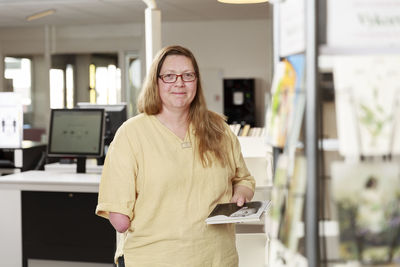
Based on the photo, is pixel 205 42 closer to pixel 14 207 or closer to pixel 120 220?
pixel 14 207

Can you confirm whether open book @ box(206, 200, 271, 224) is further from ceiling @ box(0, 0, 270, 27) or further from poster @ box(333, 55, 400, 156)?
ceiling @ box(0, 0, 270, 27)

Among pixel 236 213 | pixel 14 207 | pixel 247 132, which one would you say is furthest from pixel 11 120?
pixel 236 213

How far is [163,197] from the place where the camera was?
7.57ft

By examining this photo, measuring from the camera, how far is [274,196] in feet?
5.78

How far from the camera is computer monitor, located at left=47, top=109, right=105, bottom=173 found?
4.68 meters

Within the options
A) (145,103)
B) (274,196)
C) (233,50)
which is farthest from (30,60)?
(274,196)

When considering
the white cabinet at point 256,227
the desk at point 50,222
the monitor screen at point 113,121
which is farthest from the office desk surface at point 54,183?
the white cabinet at point 256,227

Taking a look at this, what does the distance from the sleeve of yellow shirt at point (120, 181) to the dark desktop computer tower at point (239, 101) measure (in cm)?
845

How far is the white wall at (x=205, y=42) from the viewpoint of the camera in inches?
442

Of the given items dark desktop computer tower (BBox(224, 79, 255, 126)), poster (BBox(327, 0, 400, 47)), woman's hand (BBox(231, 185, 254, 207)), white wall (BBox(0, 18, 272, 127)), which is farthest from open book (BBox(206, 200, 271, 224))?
white wall (BBox(0, 18, 272, 127))

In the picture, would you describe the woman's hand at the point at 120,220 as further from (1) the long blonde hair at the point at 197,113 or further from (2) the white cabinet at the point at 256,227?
(2) the white cabinet at the point at 256,227

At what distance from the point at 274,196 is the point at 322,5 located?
58cm

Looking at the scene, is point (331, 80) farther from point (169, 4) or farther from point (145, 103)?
point (169, 4)

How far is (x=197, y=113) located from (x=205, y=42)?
29.7 ft
